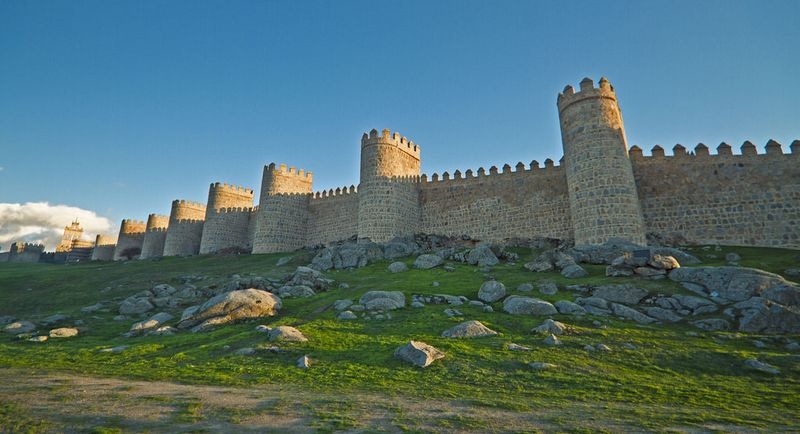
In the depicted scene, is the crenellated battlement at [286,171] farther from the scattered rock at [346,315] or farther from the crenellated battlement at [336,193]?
the scattered rock at [346,315]

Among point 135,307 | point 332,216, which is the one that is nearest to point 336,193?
point 332,216

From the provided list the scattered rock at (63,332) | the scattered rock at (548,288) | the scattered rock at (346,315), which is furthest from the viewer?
the scattered rock at (548,288)

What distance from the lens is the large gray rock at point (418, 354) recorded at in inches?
430

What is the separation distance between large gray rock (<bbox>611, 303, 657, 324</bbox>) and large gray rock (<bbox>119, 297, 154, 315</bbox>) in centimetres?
2216

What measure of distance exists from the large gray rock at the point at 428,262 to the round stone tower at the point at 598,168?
31.4 feet

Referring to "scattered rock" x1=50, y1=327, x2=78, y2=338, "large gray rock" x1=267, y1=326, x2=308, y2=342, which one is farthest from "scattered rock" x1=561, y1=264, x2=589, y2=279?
"scattered rock" x1=50, y1=327, x2=78, y2=338

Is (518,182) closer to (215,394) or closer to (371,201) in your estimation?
(371,201)

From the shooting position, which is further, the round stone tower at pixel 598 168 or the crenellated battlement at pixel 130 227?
the crenellated battlement at pixel 130 227

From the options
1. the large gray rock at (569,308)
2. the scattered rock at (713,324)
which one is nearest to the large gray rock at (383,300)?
the large gray rock at (569,308)

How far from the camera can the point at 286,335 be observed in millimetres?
13391

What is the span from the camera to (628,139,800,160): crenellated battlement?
27641mm

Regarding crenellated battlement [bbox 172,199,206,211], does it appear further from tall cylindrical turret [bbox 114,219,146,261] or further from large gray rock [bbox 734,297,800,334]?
large gray rock [bbox 734,297,800,334]

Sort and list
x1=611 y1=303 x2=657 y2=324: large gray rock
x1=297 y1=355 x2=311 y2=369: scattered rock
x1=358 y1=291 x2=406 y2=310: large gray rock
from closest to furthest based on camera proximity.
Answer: x1=297 y1=355 x2=311 y2=369: scattered rock → x1=611 y1=303 x2=657 y2=324: large gray rock → x1=358 y1=291 x2=406 y2=310: large gray rock

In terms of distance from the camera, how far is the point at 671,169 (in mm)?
29812
